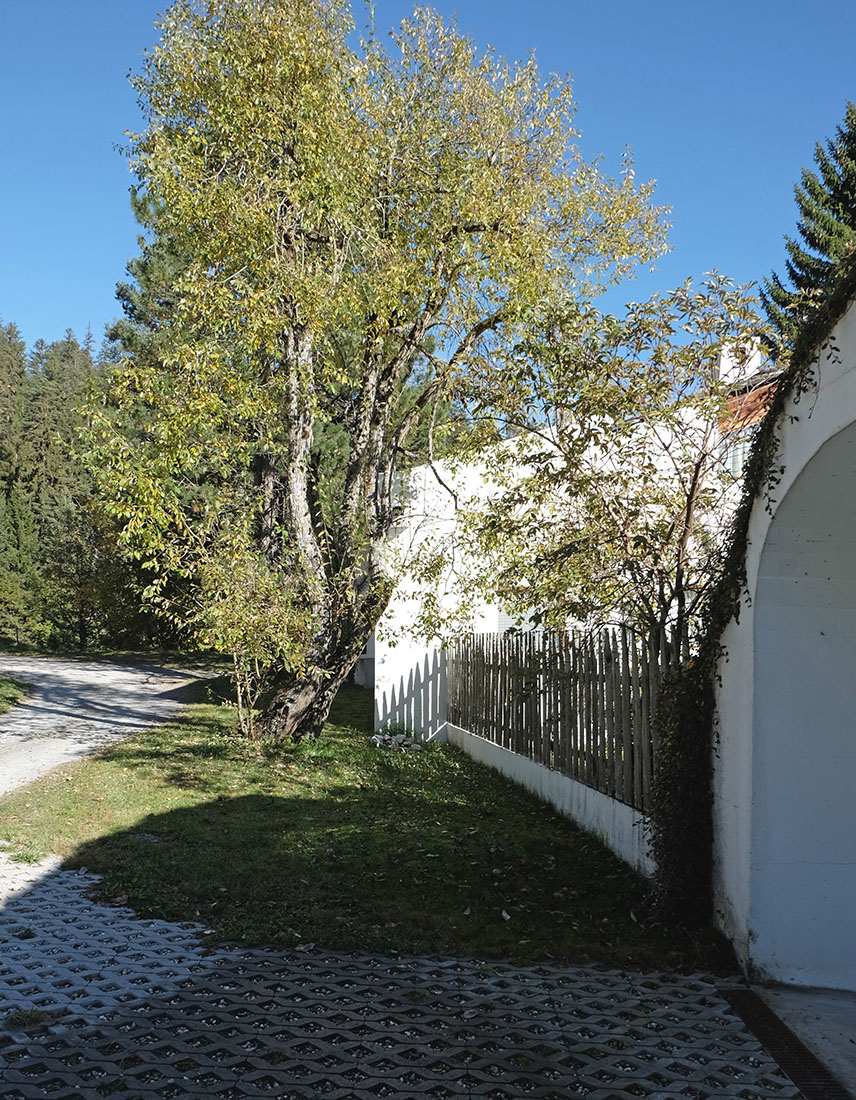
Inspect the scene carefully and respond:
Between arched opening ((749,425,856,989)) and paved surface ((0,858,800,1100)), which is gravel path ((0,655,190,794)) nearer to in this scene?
paved surface ((0,858,800,1100))

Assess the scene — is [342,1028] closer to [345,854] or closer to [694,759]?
[694,759]

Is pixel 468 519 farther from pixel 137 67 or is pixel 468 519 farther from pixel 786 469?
pixel 137 67

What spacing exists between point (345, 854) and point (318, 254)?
7.89 m

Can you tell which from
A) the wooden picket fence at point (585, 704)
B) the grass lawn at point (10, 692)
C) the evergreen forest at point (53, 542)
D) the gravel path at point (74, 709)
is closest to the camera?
the wooden picket fence at point (585, 704)

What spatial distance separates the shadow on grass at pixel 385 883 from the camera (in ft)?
19.0

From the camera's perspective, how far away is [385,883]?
6.98m

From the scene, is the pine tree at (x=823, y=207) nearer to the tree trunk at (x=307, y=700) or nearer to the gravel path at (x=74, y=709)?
the gravel path at (x=74, y=709)

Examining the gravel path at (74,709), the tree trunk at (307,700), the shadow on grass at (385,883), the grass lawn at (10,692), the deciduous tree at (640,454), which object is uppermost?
the deciduous tree at (640,454)

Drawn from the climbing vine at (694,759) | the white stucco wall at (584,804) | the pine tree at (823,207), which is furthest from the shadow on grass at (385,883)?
the pine tree at (823,207)

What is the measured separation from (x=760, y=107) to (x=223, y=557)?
10.8 m

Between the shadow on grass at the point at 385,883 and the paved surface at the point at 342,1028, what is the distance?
363 mm

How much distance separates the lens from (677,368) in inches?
281

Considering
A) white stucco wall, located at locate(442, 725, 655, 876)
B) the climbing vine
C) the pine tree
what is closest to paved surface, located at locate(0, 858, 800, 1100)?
the climbing vine

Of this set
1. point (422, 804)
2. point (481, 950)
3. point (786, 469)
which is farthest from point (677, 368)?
point (422, 804)
